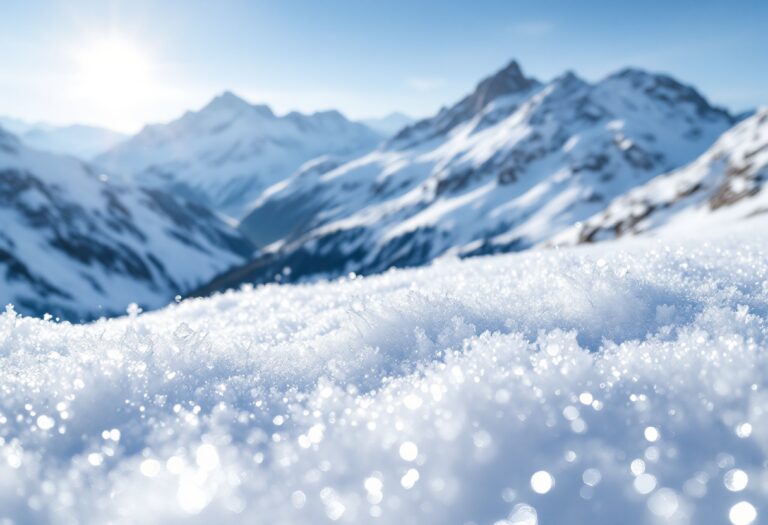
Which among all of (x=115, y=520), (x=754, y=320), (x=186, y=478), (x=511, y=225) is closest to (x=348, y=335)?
(x=186, y=478)

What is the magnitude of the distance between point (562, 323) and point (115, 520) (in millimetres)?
3028

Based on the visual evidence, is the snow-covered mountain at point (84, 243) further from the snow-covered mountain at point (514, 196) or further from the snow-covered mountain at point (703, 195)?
the snow-covered mountain at point (703, 195)

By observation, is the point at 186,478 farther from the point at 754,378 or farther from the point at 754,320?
the point at 754,320

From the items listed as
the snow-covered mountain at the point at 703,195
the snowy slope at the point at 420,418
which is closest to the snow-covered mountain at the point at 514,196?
the snow-covered mountain at the point at 703,195

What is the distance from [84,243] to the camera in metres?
119

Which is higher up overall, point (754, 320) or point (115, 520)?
point (115, 520)

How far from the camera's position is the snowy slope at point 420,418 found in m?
2.16

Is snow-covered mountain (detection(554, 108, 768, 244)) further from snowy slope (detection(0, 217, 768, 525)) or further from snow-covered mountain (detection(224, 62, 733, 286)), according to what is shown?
snowy slope (detection(0, 217, 768, 525))

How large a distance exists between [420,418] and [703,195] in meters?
95.7

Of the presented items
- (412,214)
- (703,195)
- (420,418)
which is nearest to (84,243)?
(412,214)

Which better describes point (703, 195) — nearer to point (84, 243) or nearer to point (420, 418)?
point (420, 418)

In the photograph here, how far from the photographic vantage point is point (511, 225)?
148 m

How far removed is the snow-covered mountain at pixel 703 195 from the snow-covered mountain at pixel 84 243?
86701 millimetres

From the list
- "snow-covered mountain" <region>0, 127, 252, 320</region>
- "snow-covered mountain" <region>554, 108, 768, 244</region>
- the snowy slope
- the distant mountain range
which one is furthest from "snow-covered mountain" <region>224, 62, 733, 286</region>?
the snowy slope
